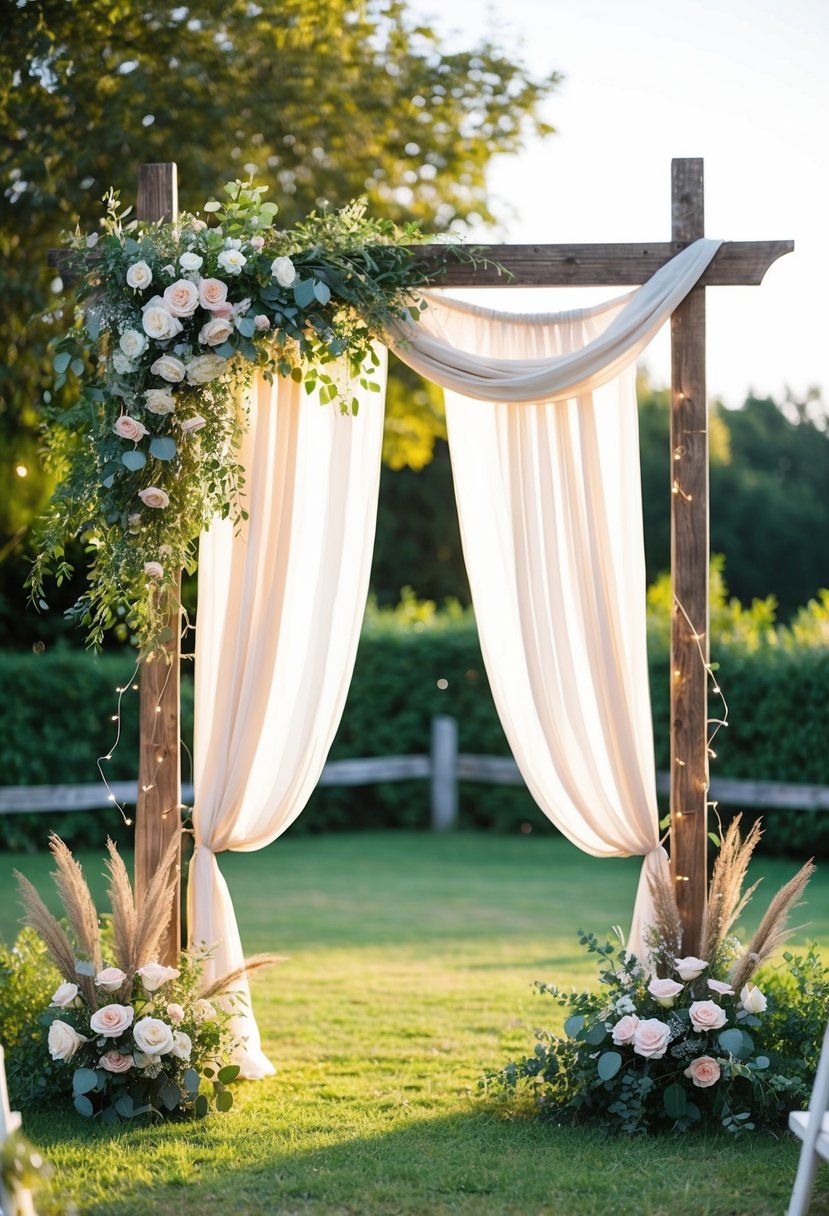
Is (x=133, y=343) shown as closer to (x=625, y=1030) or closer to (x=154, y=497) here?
(x=154, y=497)

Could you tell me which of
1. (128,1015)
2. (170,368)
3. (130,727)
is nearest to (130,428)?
(170,368)

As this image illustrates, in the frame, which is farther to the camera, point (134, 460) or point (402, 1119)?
point (402, 1119)

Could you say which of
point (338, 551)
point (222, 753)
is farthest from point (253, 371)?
point (222, 753)

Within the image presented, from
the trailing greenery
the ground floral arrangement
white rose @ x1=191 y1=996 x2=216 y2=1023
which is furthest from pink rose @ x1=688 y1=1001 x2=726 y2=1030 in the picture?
the trailing greenery

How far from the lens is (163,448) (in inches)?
164

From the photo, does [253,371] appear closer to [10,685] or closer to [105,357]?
[105,357]

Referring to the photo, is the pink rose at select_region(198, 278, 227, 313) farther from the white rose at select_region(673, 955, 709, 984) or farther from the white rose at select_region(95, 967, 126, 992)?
the white rose at select_region(673, 955, 709, 984)

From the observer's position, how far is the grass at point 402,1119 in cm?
361

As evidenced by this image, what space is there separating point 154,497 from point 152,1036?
1.78 metres

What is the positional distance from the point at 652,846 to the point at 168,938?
5.75 feet

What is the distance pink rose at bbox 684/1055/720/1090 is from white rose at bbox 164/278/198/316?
9.76ft

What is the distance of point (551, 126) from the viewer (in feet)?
35.1

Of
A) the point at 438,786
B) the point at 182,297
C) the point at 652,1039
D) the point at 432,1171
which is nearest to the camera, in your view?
the point at 432,1171

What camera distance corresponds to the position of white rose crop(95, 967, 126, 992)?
418cm
